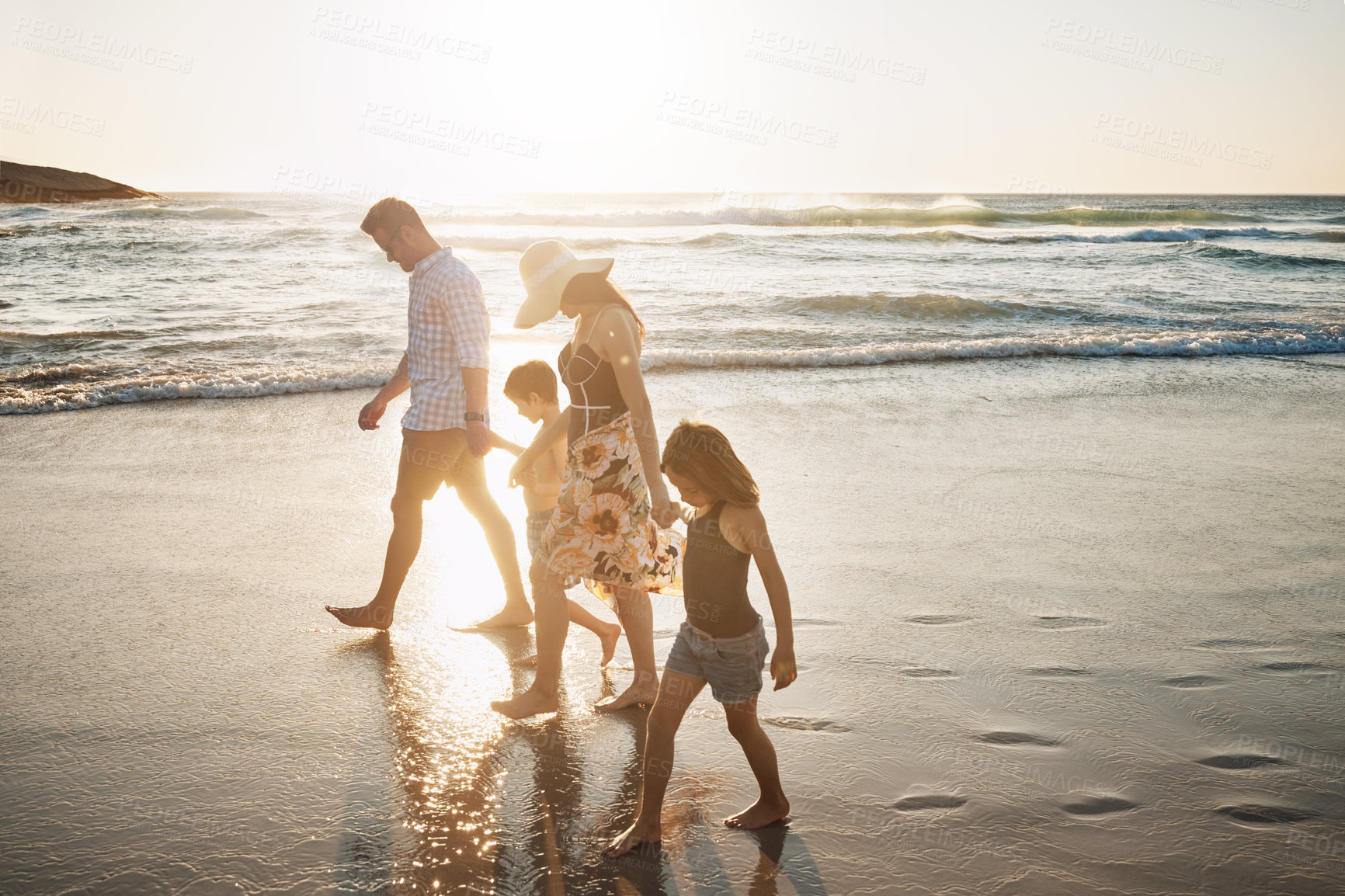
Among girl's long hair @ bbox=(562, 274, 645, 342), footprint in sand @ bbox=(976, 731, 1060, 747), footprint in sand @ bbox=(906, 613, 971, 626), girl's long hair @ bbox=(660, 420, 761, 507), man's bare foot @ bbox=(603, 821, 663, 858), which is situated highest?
girl's long hair @ bbox=(562, 274, 645, 342)

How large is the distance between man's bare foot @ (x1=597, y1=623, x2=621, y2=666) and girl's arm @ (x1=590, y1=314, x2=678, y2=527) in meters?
0.91

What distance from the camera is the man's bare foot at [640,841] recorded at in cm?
252

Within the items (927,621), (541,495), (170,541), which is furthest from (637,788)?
(170,541)

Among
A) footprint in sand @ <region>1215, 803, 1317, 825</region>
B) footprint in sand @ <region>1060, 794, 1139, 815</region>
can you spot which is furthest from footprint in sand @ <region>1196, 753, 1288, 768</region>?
footprint in sand @ <region>1060, 794, 1139, 815</region>

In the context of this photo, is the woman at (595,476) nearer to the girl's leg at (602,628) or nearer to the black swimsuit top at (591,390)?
the black swimsuit top at (591,390)

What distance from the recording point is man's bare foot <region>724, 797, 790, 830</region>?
8.74 ft

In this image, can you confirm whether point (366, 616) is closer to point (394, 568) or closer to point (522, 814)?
point (394, 568)

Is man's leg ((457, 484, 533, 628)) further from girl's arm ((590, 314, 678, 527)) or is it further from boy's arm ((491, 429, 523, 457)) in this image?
girl's arm ((590, 314, 678, 527))

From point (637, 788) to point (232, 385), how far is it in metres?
7.46

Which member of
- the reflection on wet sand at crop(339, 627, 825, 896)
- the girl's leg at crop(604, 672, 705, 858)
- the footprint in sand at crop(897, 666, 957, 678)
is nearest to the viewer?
the reflection on wet sand at crop(339, 627, 825, 896)

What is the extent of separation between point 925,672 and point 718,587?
1.44 meters

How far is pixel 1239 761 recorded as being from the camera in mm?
2990

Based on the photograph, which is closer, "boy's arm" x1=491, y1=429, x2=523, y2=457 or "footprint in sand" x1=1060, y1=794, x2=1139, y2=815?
"footprint in sand" x1=1060, y1=794, x2=1139, y2=815

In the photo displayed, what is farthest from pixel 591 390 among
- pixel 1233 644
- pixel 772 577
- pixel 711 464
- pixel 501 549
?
pixel 1233 644
